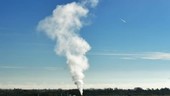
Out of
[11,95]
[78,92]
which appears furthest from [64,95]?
[11,95]

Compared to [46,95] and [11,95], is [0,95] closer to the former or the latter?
[11,95]

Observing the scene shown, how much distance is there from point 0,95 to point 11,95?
7326mm

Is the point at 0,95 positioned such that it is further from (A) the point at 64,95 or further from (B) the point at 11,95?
(A) the point at 64,95

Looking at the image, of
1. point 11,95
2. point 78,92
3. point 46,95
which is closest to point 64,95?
point 46,95

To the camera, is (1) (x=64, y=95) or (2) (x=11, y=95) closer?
(1) (x=64, y=95)

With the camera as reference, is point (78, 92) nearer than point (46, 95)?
Yes

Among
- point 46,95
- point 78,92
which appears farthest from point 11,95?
point 78,92

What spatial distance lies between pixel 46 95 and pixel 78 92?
2089 cm

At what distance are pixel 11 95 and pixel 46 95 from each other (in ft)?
142

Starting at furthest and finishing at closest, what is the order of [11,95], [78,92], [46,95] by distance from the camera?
[11,95] → [46,95] → [78,92]

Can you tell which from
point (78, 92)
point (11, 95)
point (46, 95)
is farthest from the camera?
point (11, 95)

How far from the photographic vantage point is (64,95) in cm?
15262

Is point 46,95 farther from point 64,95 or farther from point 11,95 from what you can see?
point 11,95

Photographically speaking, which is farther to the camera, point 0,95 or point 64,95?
point 0,95
